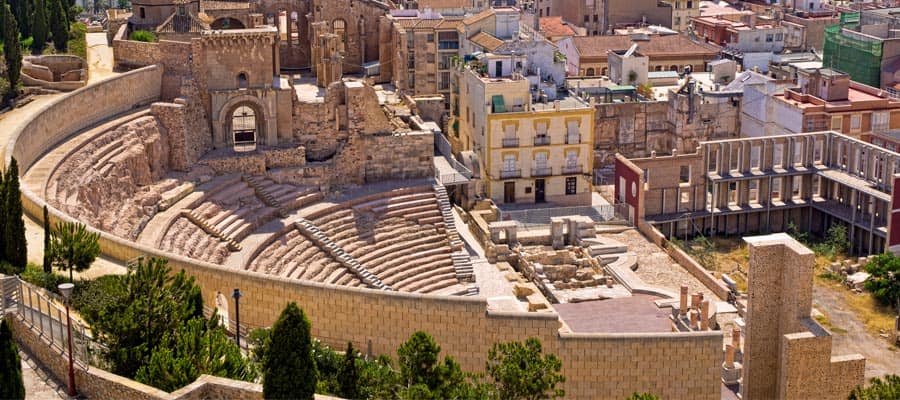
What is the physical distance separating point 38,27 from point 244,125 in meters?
12.9

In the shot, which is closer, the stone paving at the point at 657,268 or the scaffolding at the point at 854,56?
the stone paving at the point at 657,268

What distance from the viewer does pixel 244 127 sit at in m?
70.9

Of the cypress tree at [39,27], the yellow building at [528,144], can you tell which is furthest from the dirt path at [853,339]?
the cypress tree at [39,27]

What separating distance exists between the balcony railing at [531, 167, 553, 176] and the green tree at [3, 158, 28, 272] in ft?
127

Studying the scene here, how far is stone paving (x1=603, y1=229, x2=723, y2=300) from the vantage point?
6262cm

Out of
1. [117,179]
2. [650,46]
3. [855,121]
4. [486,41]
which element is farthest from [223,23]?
[855,121]

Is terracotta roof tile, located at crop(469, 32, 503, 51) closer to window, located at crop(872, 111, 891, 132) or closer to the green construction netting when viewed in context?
window, located at crop(872, 111, 891, 132)

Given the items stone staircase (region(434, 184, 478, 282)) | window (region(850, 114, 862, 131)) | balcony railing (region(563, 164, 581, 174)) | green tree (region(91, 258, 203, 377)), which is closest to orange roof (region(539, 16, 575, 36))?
window (region(850, 114, 862, 131))

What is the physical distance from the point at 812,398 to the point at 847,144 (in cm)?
3572

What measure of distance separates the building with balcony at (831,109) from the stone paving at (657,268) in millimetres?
15565

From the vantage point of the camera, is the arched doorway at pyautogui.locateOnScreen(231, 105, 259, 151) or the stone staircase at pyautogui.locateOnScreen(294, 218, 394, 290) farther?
the arched doorway at pyautogui.locateOnScreen(231, 105, 259, 151)

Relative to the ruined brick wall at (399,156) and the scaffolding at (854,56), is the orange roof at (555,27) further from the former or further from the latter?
the ruined brick wall at (399,156)

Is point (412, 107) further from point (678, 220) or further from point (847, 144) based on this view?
point (847, 144)

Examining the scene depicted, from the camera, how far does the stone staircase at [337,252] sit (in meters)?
58.7
